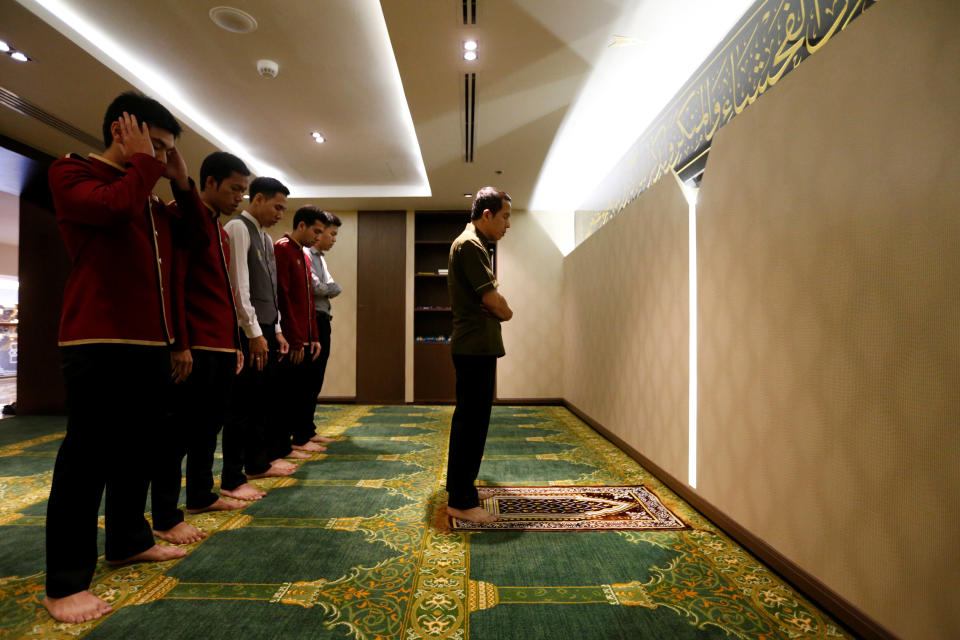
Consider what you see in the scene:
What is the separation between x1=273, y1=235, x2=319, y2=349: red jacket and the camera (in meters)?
2.66

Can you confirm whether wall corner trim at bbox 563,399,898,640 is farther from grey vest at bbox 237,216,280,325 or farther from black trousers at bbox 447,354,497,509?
grey vest at bbox 237,216,280,325

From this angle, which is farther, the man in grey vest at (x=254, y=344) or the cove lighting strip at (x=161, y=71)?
the cove lighting strip at (x=161, y=71)

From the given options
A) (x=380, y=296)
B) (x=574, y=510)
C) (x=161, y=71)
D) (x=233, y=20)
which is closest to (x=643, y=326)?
(x=574, y=510)

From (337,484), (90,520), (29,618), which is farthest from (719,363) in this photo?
(29,618)

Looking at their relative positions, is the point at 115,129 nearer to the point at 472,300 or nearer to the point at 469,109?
the point at 472,300

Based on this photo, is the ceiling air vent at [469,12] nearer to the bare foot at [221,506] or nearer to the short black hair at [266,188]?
the short black hair at [266,188]

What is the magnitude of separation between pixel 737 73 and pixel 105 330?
8.61 feet

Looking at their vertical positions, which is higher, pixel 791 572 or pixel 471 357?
pixel 471 357

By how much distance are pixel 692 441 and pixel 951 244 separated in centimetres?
141

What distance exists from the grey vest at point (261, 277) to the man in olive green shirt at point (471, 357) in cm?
109

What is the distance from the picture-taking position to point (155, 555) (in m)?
1.48

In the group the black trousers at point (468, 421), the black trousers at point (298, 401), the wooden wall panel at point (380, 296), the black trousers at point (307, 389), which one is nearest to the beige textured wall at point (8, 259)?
the wooden wall panel at point (380, 296)

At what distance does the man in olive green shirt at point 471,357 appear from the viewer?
1.81 metres

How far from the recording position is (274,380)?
253 centimetres
